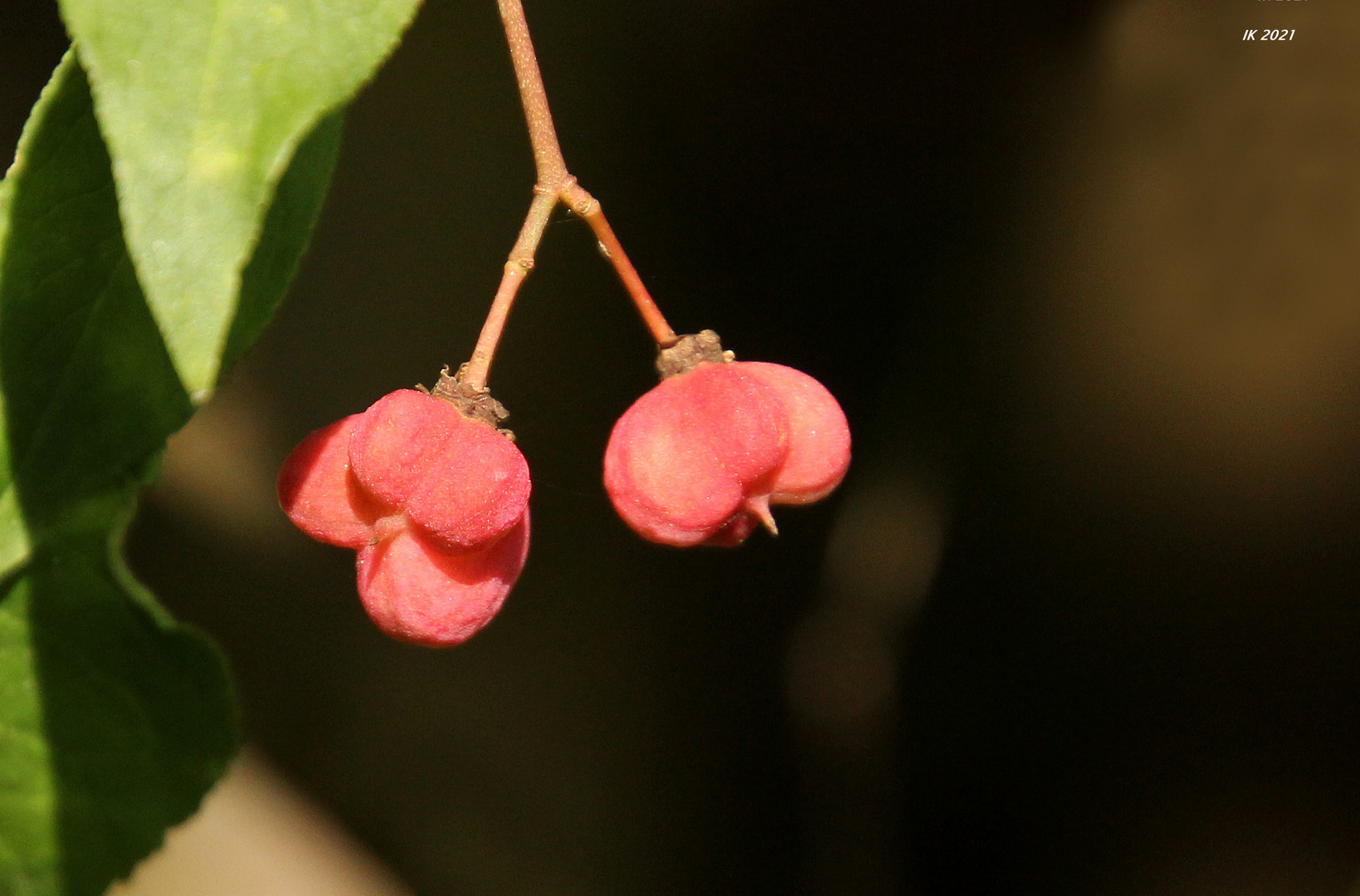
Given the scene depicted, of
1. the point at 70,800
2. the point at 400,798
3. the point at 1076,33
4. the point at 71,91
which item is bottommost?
the point at 400,798

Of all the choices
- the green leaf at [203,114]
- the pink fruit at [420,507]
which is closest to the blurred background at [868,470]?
the pink fruit at [420,507]

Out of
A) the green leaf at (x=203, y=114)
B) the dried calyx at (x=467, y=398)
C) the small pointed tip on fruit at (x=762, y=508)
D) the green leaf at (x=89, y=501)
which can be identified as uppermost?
the green leaf at (x=203, y=114)

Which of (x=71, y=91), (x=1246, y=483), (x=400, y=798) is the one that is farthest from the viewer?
(x=400, y=798)

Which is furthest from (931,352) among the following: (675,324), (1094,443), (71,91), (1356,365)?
(71,91)

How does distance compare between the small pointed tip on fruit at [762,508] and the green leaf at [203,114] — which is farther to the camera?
the small pointed tip on fruit at [762,508]

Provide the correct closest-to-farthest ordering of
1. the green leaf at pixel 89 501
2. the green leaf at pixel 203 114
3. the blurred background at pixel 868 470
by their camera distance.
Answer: the green leaf at pixel 203 114
the green leaf at pixel 89 501
the blurred background at pixel 868 470

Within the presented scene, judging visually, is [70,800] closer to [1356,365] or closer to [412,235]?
[412,235]

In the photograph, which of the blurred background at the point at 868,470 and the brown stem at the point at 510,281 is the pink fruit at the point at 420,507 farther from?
the blurred background at the point at 868,470
